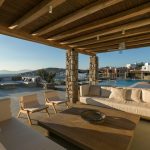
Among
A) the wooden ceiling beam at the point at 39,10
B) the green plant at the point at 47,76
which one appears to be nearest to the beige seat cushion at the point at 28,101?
the wooden ceiling beam at the point at 39,10

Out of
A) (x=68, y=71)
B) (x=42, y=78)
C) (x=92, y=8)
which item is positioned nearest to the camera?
(x=92, y=8)

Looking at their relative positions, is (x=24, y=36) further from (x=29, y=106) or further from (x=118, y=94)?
(x=118, y=94)

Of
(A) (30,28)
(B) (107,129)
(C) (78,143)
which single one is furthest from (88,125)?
(A) (30,28)

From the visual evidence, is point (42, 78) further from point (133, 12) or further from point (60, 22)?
point (133, 12)

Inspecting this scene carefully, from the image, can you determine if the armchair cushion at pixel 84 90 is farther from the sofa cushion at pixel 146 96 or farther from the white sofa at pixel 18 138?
the white sofa at pixel 18 138

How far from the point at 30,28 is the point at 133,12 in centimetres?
269

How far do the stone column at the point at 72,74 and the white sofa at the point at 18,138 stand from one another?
12.1 feet

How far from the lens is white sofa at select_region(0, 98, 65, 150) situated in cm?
198

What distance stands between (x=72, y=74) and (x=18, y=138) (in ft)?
14.4

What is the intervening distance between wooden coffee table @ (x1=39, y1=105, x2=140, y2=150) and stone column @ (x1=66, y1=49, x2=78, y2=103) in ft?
9.90

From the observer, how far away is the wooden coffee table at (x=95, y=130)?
217 centimetres

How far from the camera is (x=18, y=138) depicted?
221 centimetres

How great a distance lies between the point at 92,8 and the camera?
2.65m

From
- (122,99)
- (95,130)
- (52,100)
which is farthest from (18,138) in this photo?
(122,99)
